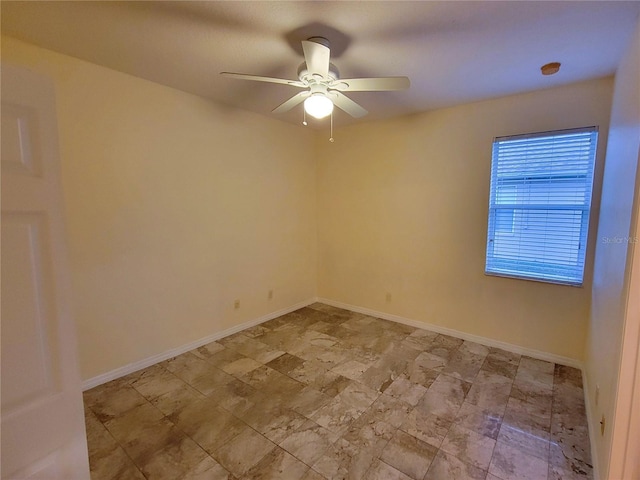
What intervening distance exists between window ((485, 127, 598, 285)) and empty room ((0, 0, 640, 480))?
19 mm

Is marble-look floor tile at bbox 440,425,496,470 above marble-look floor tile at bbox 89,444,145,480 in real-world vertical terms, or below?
above

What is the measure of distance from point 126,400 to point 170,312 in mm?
830

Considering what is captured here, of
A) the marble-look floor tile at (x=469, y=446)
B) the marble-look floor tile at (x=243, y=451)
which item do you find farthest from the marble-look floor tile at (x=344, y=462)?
the marble-look floor tile at (x=469, y=446)

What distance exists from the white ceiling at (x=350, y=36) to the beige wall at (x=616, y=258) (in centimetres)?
35

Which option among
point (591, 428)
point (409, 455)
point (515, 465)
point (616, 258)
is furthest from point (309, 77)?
point (591, 428)

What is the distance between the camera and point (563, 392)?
2365 millimetres

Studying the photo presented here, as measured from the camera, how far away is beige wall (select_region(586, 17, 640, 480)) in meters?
1.38

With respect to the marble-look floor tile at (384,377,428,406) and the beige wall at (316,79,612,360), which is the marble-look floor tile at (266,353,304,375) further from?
the beige wall at (316,79,612,360)

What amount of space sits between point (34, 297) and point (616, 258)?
265 cm

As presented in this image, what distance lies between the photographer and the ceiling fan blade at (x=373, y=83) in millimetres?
1846

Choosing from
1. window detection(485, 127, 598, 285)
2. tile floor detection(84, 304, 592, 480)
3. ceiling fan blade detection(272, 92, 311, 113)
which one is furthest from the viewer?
window detection(485, 127, 598, 285)

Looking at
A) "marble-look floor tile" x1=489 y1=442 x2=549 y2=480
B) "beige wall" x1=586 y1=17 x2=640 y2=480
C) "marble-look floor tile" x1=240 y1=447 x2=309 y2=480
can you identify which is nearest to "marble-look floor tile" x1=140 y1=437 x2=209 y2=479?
"marble-look floor tile" x1=240 y1=447 x2=309 y2=480

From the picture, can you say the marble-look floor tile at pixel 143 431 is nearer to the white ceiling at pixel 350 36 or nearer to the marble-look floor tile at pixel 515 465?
the marble-look floor tile at pixel 515 465

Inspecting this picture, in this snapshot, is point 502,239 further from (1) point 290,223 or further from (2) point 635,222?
(1) point 290,223
